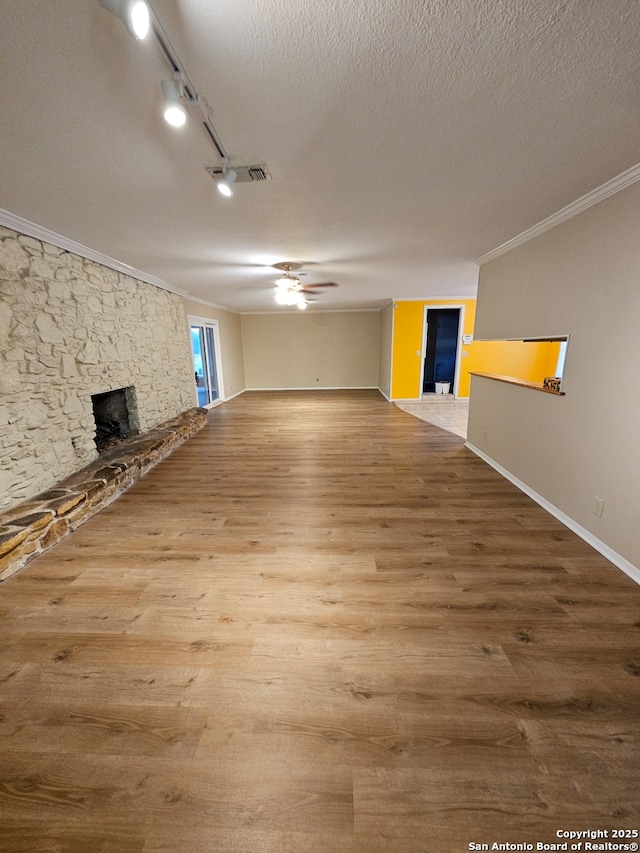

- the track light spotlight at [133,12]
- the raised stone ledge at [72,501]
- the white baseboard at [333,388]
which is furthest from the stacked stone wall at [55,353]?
the white baseboard at [333,388]

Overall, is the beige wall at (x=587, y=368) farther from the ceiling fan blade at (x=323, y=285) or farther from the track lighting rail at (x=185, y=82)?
the ceiling fan blade at (x=323, y=285)

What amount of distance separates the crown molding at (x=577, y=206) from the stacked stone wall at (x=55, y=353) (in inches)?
167

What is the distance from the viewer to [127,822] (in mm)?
1011

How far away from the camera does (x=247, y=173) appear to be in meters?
1.91

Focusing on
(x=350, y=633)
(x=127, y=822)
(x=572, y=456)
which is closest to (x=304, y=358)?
(x=572, y=456)

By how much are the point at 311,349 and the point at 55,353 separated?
7085 millimetres

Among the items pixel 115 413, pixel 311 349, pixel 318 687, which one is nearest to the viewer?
pixel 318 687

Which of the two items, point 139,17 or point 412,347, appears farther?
point 412,347

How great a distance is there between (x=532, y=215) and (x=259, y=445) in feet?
13.1

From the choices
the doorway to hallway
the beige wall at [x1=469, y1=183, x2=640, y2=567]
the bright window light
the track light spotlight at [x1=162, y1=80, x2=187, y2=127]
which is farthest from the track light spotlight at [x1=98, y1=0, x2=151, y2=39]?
the doorway to hallway

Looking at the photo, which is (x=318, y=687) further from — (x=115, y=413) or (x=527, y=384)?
(x=115, y=413)

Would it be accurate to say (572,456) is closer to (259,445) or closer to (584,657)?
(584,657)

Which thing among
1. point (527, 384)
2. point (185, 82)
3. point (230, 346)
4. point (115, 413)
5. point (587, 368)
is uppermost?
point (185, 82)

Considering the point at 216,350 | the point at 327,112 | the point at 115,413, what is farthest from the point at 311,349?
the point at 327,112
